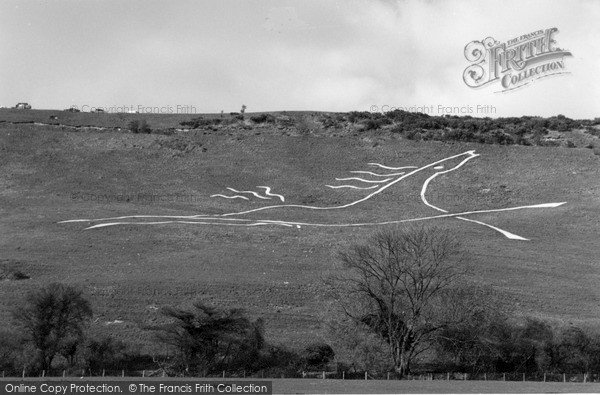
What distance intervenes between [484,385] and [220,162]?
70634 millimetres

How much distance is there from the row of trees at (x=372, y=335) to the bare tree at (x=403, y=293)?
0.19ft

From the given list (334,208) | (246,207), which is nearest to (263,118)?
(246,207)

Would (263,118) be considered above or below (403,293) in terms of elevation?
above

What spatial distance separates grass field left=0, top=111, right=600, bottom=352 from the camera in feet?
169

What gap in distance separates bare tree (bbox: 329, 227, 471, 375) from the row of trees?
57 millimetres

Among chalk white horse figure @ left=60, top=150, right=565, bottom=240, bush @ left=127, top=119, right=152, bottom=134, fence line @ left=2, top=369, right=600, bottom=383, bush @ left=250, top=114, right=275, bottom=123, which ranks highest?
bush @ left=250, top=114, right=275, bottom=123

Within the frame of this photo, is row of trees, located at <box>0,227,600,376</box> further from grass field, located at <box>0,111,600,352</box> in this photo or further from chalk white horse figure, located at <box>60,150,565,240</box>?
chalk white horse figure, located at <box>60,150,565,240</box>

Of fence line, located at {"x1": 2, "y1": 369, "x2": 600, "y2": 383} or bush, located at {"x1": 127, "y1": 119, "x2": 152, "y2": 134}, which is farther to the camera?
bush, located at {"x1": 127, "y1": 119, "x2": 152, "y2": 134}

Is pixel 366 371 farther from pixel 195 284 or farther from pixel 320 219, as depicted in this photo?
pixel 320 219

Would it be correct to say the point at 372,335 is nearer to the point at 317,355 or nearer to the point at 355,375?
the point at 317,355

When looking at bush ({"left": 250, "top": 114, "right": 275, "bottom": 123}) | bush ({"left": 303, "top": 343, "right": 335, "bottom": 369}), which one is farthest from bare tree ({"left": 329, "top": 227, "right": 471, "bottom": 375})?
bush ({"left": 250, "top": 114, "right": 275, "bottom": 123})

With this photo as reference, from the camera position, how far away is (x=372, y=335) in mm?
41531

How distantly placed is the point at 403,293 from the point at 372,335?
3051 mm

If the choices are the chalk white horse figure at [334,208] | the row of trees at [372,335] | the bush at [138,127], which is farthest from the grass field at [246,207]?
the bush at [138,127]
